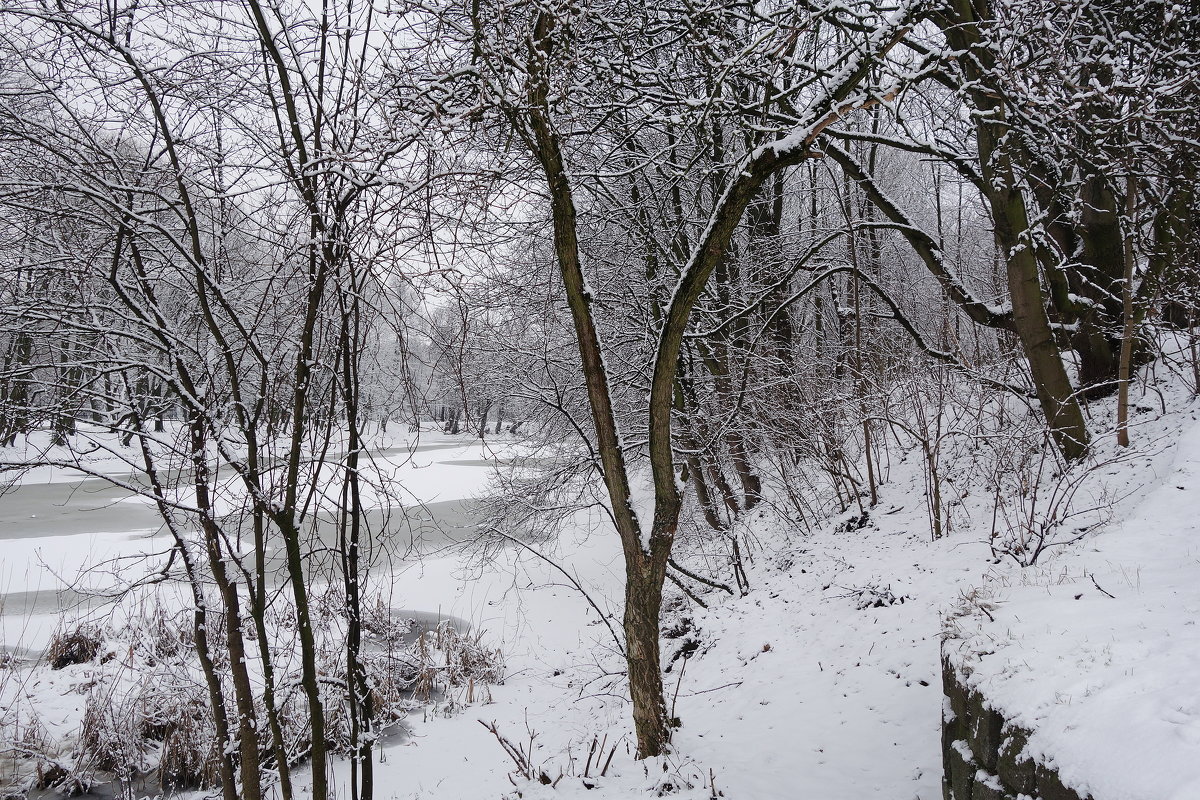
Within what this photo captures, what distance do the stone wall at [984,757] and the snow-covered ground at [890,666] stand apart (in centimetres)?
9

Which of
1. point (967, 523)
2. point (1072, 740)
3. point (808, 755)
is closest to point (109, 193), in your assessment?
point (1072, 740)

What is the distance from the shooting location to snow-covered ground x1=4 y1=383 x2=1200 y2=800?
2.42 meters

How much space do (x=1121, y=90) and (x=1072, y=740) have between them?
5.40 m

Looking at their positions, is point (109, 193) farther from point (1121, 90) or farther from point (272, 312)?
point (1121, 90)

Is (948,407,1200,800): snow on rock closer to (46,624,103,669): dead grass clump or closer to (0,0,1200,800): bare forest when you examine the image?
(0,0,1200,800): bare forest

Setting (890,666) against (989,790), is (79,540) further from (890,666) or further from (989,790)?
(989,790)

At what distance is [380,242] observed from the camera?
9.54 ft

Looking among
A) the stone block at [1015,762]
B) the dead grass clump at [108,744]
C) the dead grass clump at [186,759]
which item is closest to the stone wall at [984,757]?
the stone block at [1015,762]

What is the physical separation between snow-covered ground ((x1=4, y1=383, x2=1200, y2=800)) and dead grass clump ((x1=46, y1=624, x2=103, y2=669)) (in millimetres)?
4032

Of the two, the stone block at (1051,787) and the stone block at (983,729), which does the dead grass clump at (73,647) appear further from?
the stone block at (1051,787)

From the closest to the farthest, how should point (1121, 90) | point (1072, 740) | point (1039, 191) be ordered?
1. point (1072, 740)
2. point (1121, 90)
3. point (1039, 191)

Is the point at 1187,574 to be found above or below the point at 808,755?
above

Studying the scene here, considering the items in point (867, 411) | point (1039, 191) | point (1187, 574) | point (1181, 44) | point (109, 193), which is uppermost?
point (1181, 44)

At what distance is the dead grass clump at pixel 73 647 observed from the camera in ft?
25.1
